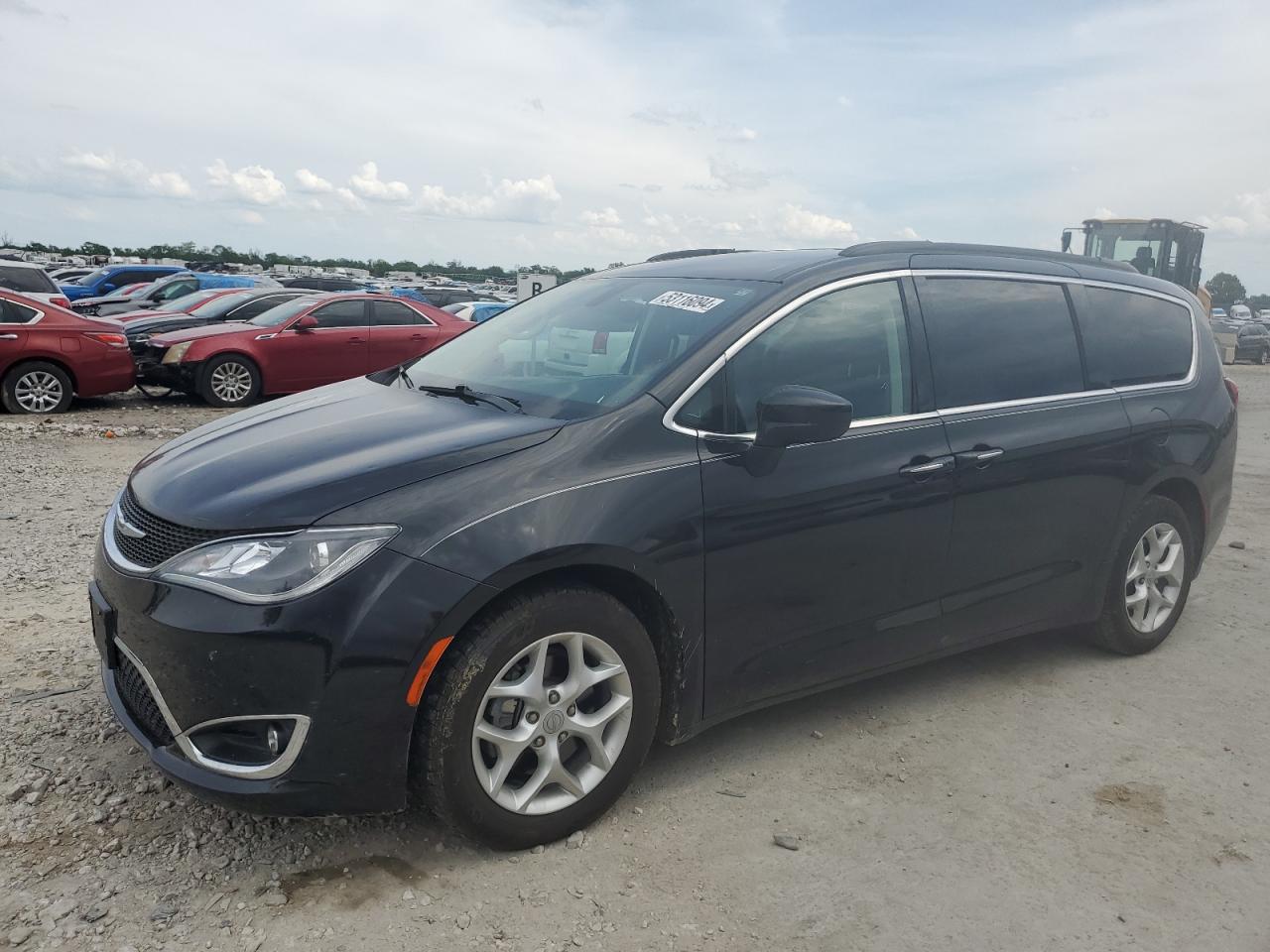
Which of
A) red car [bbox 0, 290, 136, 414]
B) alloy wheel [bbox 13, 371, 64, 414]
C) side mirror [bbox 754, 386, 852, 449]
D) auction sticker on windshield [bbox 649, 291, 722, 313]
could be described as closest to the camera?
side mirror [bbox 754, 386, 852, 449]

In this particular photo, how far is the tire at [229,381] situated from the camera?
12.5 m

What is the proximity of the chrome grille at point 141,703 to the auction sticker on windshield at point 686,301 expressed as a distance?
2.08 metres

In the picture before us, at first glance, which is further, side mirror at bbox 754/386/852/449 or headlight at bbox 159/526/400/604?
side mirror at bbox 754/386/852/449

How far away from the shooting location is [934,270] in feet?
13.1

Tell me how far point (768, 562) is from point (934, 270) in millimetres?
1448

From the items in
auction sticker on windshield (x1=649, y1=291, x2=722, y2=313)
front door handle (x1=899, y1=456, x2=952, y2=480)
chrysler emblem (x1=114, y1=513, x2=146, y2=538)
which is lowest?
chrysler emblem (x1=114, y1=513, x2=146, y2=538)

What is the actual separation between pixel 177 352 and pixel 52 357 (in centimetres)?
138

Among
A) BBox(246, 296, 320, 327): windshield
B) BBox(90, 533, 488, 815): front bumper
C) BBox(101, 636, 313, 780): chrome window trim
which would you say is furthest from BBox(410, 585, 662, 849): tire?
BBox(246, 296, 320, 327): windshield

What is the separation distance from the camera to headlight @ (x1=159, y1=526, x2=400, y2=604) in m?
2.63

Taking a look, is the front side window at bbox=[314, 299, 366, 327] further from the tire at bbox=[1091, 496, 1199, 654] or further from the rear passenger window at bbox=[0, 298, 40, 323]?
the tire at bbox=[1091, 496, 1199, 654]

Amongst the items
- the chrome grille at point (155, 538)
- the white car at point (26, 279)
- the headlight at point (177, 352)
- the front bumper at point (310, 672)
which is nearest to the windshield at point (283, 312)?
the headlight at point (177, 352)

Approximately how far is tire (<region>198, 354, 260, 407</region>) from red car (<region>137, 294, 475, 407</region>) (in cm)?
1

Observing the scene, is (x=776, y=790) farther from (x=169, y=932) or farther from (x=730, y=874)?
(x=169, y=932)

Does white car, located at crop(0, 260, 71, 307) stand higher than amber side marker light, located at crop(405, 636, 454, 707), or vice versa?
white car, located at crop(0, 260, 71, 307)
